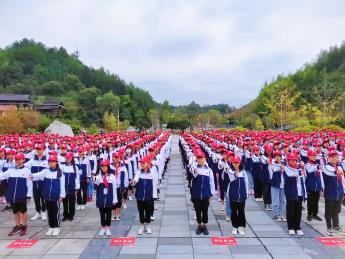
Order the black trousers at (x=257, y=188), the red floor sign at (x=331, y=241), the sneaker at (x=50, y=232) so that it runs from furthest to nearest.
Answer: the black trousers at (x=257, y=188) < the sneaker at (x=50, y=232) < the red floor sign at (x=331, y=241)

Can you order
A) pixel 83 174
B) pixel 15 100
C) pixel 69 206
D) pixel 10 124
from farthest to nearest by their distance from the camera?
pixel 15 100, pixel 10 124, pixel 83 174, pixel 69 206

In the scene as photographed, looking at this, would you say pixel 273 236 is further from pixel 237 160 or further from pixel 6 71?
pixel 6 71

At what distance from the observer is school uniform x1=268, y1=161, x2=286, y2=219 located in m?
9.55

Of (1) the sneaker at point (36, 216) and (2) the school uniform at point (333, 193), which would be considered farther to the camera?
(1) the sneaker at point (36, 216)

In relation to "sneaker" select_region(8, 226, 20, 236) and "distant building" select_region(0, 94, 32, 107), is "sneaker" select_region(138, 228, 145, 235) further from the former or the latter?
"distant building" select_region(0, 94, 32, 107)

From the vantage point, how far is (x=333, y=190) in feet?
28.1

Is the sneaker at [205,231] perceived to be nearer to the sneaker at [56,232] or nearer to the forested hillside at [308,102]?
the sneaker at [56,232]

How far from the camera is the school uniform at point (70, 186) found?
9.62 metres

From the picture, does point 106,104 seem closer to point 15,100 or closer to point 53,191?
point 15,100

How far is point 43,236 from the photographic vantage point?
8539 mm

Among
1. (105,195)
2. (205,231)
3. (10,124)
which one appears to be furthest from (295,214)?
(10,124)

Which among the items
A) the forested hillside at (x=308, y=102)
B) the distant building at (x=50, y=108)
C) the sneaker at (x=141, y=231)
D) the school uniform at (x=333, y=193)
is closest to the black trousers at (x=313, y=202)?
the school uniform at (x=333, y=193)

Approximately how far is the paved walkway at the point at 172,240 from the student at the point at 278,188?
31 cm

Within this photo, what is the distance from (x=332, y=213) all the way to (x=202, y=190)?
9.33 feet
